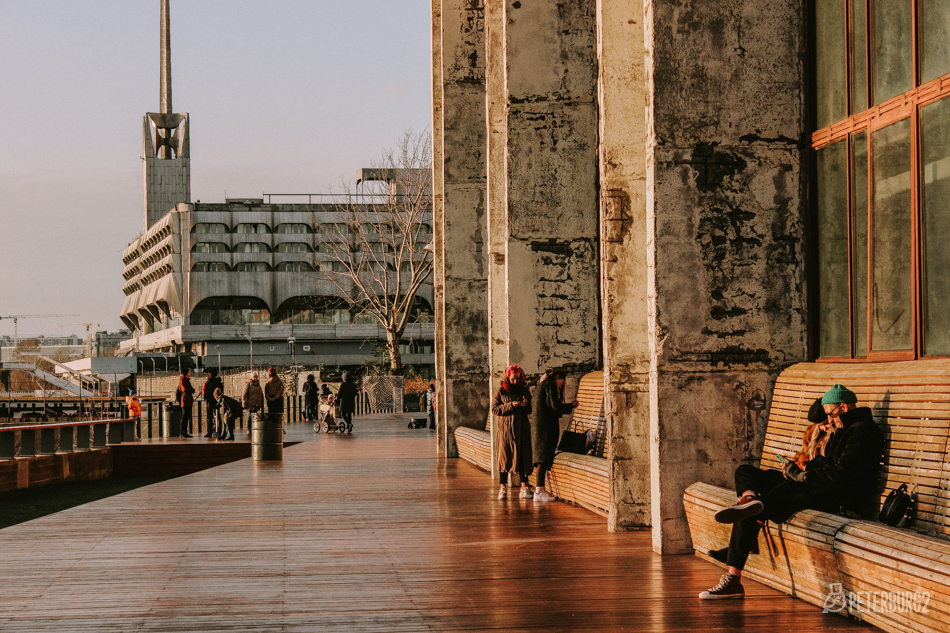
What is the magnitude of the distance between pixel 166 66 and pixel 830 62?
145387 mm

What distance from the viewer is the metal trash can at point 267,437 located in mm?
22109

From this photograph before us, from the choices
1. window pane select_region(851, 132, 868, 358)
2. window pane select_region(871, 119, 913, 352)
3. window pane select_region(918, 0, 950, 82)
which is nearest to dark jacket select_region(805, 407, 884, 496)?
window pane select_region(871, 119, 913, 352)

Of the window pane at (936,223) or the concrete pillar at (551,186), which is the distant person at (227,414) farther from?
the window pane at (936,223)

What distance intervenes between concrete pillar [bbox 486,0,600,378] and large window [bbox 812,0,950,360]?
241 inches

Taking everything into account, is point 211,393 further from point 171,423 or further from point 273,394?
point 273,394

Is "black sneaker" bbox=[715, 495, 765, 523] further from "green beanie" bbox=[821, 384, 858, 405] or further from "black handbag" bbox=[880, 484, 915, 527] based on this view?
"green beanie" bbox=[821, 384, 858, 405]

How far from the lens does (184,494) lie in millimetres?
15195

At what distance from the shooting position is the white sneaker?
13.2 metres

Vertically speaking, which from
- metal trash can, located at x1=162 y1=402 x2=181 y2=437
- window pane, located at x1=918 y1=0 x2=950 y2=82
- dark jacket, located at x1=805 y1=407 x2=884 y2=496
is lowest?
metal trash can, located at x1=162 y1=402 x2=181 y2=437

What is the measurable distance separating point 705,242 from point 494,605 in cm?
394

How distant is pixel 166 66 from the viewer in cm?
14438

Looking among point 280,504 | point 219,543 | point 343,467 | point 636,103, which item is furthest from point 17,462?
point 636,103

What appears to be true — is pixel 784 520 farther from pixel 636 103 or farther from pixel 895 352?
pixel 636 103

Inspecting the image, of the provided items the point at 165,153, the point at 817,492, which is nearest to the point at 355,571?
the point at 817,492
